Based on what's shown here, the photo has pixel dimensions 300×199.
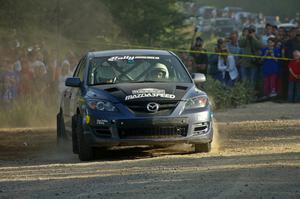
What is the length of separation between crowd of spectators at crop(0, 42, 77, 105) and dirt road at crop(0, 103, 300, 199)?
6.96m

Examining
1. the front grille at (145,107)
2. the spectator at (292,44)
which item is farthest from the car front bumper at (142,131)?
the spectator at (292,44)

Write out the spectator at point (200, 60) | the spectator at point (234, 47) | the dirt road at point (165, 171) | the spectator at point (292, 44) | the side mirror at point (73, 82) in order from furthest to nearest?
the spectator at point (234, 47), the spectator at point (200, 60), the spectator at point (292, 44), the side mirror at point (73, 82), the dirt road at point (165, 171)

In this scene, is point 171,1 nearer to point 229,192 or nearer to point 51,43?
point 51,43

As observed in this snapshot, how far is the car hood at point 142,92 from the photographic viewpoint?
1276cm

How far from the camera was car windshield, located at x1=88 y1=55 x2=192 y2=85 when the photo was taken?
13.8m

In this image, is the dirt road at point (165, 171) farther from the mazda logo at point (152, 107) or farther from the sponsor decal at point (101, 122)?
the mazda logo at point (152, 107)

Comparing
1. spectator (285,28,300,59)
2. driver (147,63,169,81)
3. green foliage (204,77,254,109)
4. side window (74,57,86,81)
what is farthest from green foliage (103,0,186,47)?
driver (147,63,169,81)

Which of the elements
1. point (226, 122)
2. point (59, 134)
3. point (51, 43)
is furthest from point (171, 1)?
point (59, 134)

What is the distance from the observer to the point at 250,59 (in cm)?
2481

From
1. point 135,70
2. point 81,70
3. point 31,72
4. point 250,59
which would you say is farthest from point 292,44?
point 135,70

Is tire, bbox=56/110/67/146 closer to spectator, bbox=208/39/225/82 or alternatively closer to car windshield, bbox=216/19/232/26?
spectator, bbox=208/39/225/82

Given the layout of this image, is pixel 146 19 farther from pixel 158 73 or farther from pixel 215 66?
pixel 158 73

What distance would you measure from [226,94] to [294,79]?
1769 mm

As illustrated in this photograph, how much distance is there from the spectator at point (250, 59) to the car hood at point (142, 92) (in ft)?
37.7
